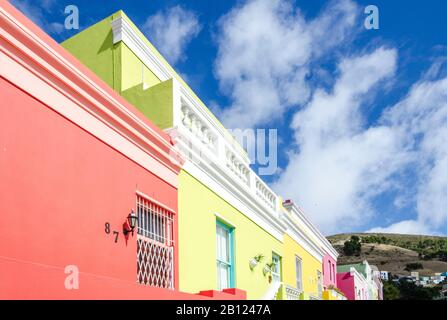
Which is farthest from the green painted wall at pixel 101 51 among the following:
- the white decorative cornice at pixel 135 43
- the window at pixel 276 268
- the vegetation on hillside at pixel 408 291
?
the vegetation on hillside at pixel 408 291

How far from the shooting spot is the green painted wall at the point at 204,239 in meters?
8.29

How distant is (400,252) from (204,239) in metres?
65.5

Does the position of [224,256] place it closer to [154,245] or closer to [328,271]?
[154,245]

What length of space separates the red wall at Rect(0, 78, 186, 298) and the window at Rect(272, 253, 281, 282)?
633 centimetres

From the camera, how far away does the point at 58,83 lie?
5.92m

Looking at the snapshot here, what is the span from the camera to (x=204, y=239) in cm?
890

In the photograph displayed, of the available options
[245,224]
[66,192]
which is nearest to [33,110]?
[66,192]

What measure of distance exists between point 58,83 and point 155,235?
8.79 feet

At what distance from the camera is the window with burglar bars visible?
7.22 metres

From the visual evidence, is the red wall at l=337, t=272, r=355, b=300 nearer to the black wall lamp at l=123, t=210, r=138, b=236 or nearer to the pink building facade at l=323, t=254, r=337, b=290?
the pink building facade at l=323, t=254, r=337, b=290

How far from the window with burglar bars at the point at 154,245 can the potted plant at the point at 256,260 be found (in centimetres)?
331

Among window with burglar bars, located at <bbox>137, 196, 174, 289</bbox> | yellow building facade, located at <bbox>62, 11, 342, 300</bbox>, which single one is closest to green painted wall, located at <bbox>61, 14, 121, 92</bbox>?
yellow building facade, located at <bbox>62, 11, 342, 300</bbox>

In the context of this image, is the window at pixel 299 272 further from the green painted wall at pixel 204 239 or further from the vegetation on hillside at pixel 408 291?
the vegetation on hillside at pixel 408 291
